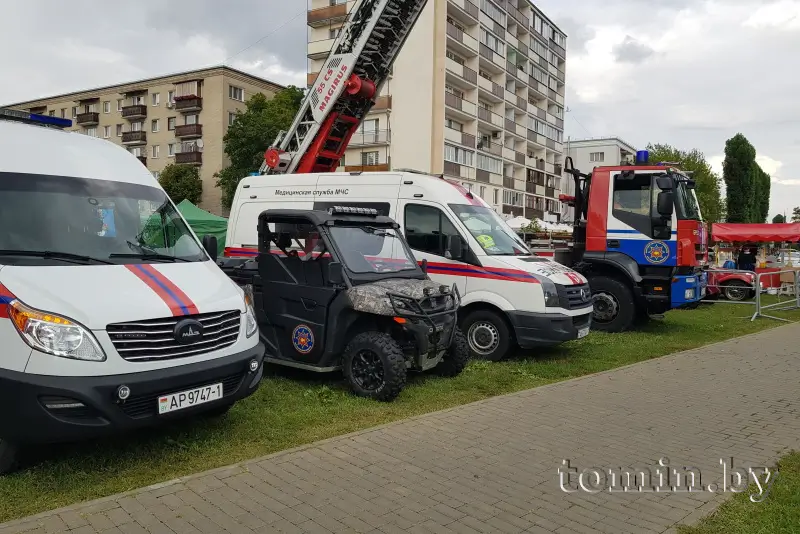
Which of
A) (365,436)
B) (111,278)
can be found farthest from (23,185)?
(365,436)

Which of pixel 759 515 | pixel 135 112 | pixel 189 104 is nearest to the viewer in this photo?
pixel 759 515

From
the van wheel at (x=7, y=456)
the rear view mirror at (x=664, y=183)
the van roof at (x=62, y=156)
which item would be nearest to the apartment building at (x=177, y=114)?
the rear view mirror at (x=664, y=183)

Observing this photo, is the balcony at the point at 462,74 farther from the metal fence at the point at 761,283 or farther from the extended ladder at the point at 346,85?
the extended ladder at the point at 346,85

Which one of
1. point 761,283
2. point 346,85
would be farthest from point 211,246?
point 761,283

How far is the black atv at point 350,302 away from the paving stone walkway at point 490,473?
0.85 metres

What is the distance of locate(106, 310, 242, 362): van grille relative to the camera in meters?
4.41

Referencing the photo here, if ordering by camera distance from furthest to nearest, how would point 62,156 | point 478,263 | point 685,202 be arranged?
point 685,202
point 478,263
point 62,156

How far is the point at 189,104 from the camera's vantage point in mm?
57281

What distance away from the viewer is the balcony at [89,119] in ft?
215

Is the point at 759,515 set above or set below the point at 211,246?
below

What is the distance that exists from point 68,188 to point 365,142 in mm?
37898

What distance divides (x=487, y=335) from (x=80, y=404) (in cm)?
587

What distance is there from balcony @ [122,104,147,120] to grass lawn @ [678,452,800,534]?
65.7 metres

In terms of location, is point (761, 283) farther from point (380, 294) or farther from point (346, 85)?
point (380, 294)
